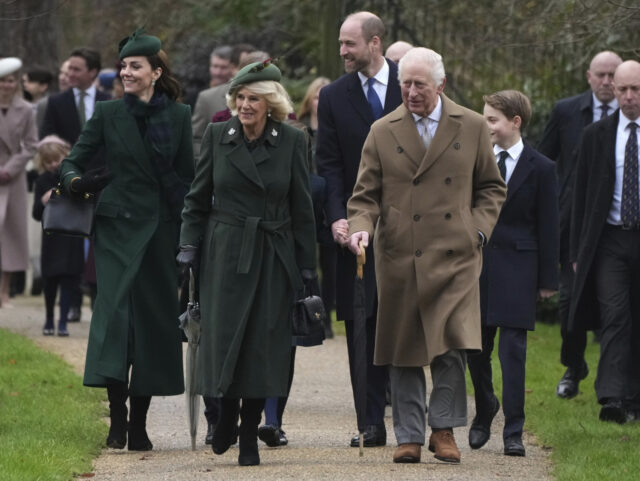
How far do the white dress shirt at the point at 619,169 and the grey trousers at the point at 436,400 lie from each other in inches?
95.9

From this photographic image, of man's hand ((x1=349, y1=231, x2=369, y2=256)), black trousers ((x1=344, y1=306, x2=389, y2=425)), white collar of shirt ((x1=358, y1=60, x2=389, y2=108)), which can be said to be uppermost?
white collar of shirt ((x1=358, y1=60, x2=389, y2=108))

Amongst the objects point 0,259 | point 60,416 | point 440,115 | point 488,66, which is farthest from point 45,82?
point 440,115

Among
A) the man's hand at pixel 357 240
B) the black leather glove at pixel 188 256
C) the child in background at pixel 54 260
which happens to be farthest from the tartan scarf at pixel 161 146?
the child in background at pixel 54 260

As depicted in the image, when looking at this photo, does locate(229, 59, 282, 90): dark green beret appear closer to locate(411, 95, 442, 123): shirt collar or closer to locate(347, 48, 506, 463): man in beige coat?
locate(347, 48, 506, 463): man in beige coat

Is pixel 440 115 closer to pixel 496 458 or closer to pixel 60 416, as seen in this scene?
pixel 496 458

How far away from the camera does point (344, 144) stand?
924cm

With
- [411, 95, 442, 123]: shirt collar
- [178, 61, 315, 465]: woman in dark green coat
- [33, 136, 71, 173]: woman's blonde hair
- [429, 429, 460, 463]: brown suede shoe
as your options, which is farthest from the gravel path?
[33, 136, 71, 173]: woman's blonde hair

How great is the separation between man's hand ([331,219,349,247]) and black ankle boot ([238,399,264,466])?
1.02 m

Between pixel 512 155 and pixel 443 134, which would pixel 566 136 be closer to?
pixel 512 155

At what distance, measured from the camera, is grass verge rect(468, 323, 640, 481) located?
8023 mm

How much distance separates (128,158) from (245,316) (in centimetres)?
131

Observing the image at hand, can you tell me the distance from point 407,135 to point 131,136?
1534 mm

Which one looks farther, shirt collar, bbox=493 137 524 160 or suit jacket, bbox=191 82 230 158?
suit jacket, bbox=191 82 230 158

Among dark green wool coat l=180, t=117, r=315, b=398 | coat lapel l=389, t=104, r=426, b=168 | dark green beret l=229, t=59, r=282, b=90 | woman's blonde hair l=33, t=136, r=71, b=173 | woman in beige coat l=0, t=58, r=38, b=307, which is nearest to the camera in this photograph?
dark green wool coat l=180, t=117, r=315, b=398
